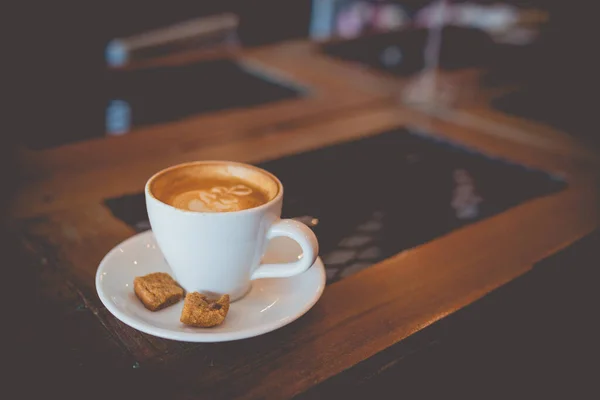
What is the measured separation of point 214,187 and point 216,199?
0.03 m

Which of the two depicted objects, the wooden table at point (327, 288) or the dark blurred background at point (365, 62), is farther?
the dark blurred background at point (365, 62)

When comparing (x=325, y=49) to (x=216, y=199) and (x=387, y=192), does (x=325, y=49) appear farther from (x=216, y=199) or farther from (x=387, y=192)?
(x=216, y=199)

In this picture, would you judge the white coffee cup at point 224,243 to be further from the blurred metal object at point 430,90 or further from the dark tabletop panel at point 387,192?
the blurred metal object at point 430,90

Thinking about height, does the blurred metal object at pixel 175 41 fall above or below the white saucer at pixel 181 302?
below

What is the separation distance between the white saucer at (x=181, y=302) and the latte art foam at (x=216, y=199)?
9 cm

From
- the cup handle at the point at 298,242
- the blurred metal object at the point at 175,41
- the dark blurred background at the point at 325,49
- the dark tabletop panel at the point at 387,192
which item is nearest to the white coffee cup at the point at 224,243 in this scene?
the cup handle at the point at 298,242

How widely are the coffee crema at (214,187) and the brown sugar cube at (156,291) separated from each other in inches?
3.4

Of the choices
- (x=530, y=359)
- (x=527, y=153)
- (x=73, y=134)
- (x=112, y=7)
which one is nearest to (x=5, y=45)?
(x=112, y=7)

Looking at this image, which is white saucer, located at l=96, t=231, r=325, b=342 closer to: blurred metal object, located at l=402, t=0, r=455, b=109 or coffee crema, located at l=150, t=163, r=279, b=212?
coffee crema, located at l=150, t=163, r=279, b=212

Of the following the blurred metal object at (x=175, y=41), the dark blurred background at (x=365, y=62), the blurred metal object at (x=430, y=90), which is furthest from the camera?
the blurred metal object at (x=175, y=41)

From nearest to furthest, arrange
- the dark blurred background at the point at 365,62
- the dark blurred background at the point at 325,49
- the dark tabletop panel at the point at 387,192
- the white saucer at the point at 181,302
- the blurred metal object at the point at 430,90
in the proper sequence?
the white saucer at the point at 181,302
the dark tabletop panel at the point at 387,192
the dark blurred background at the point at 365,62
the blurred metal object at the point at 430,90
the dark blurred background at the point at 325,49

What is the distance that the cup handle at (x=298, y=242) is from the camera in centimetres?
60

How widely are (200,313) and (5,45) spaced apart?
2839mm

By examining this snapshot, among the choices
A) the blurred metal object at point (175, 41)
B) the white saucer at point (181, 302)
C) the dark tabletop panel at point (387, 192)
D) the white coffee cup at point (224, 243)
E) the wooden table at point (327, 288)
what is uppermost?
the white coffee cup at point (224, 243)
